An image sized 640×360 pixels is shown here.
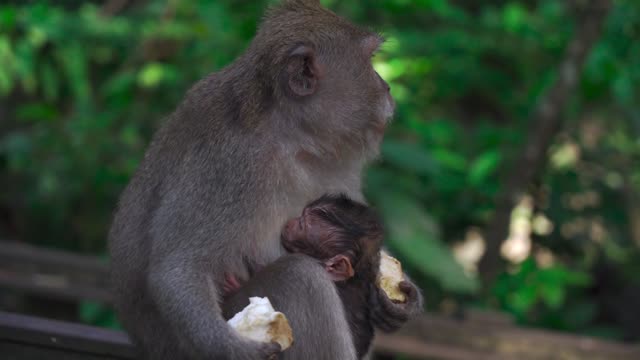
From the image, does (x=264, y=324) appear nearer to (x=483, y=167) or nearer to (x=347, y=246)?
(x=347, y=246)

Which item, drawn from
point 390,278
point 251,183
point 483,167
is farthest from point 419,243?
point 251,183

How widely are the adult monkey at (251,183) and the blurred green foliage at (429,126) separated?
8.85 feet

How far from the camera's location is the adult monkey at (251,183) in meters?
3.40

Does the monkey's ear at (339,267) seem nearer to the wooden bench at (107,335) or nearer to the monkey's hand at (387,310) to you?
the monkey's hand at (387,310)

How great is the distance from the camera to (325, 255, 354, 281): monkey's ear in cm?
371

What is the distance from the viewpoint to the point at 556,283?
6879mm

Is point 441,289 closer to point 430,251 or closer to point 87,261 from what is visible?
point 430,251

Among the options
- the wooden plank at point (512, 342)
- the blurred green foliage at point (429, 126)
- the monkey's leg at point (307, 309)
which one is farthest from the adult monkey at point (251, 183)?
the blurred green foliage at point (429, 126)

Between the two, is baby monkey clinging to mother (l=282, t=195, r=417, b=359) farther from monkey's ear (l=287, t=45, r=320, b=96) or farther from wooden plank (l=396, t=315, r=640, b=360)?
wooden plank (l=396, t=315, r=640, b=360)

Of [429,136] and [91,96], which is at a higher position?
[429,136]

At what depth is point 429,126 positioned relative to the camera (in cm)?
704

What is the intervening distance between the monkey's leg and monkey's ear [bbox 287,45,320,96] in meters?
0.58

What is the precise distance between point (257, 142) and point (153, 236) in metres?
0.44

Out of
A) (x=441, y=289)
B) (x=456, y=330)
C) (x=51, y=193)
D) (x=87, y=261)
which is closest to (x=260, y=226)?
(x=456, y=330)
